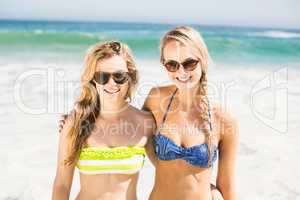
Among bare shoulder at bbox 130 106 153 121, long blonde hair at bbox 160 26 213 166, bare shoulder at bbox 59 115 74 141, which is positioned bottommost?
bare shoulder at bbox 59 115 74 141

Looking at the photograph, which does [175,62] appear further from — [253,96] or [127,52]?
[253,96]

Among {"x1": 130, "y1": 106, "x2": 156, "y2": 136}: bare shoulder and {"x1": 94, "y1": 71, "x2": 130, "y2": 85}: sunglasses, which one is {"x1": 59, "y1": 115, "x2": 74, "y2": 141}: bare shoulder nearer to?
{"x1": 94, "y1": 71, "x2": 130, "y2": 85}: sunglasses

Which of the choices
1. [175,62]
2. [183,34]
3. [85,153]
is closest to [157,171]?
[85,153]

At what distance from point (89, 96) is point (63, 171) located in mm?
521

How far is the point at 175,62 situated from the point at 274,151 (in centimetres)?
455

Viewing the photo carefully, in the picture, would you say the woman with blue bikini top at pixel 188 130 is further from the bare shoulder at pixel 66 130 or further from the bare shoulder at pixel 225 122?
the bare shoulder at pixel 66 130

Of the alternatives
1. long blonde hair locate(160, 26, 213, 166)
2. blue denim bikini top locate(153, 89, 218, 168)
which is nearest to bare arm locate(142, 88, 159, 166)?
blue denim bikini top locate(153, 89, 218, 168)

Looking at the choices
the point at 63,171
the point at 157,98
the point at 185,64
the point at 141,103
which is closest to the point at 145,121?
the point at 157,98

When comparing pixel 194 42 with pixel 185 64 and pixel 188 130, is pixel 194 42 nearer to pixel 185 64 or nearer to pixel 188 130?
pixel 185 64

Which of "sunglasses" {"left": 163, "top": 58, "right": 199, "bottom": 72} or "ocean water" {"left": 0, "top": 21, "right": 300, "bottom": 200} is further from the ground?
"sunglasses" {"left": 163, "top": 58, "right": 199, "bottom": 72}

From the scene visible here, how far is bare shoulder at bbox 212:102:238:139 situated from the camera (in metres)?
2.71

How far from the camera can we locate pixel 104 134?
2.77m

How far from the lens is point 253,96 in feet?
31.5

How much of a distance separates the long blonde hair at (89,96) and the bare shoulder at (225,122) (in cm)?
59
